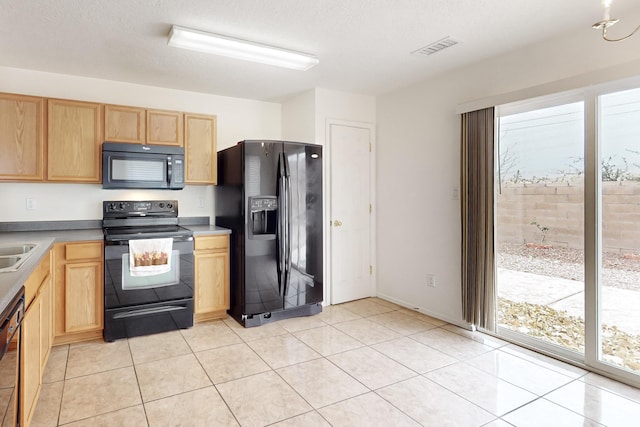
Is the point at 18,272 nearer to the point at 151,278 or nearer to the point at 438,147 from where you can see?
the point at 151,278

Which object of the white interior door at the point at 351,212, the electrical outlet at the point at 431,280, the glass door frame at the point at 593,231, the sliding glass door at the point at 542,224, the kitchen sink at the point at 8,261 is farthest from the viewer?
the white interior door at the point at 351,212

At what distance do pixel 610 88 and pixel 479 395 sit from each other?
2164mm

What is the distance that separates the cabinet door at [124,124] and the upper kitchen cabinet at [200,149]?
0.41 metres

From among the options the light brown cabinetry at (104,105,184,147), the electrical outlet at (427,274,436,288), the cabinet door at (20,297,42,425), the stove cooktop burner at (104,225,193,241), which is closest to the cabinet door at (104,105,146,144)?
the light brown cabinetry at (104,105,184,147)

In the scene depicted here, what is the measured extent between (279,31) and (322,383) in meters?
2.44

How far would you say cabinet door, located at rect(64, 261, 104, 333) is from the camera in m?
3.01

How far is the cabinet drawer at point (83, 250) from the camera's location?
3.00 metres

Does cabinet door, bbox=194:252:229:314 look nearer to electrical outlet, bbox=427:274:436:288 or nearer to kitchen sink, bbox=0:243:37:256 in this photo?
kitchen sink, bbox=0:243:37:256

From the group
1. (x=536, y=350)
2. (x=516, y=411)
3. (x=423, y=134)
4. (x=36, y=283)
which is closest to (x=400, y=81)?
(x=423, y=134)

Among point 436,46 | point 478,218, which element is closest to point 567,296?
point 478,218

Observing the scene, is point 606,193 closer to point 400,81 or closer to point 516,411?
point 516,411

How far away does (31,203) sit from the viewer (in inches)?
134

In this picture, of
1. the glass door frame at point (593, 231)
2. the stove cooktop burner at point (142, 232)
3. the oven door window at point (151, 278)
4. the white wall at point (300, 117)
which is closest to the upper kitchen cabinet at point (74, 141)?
the stove cooktop burner at point (142, 232)

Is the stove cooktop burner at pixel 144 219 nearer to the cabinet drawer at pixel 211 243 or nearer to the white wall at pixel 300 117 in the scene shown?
the cabinet drawer at pixel 211 243
